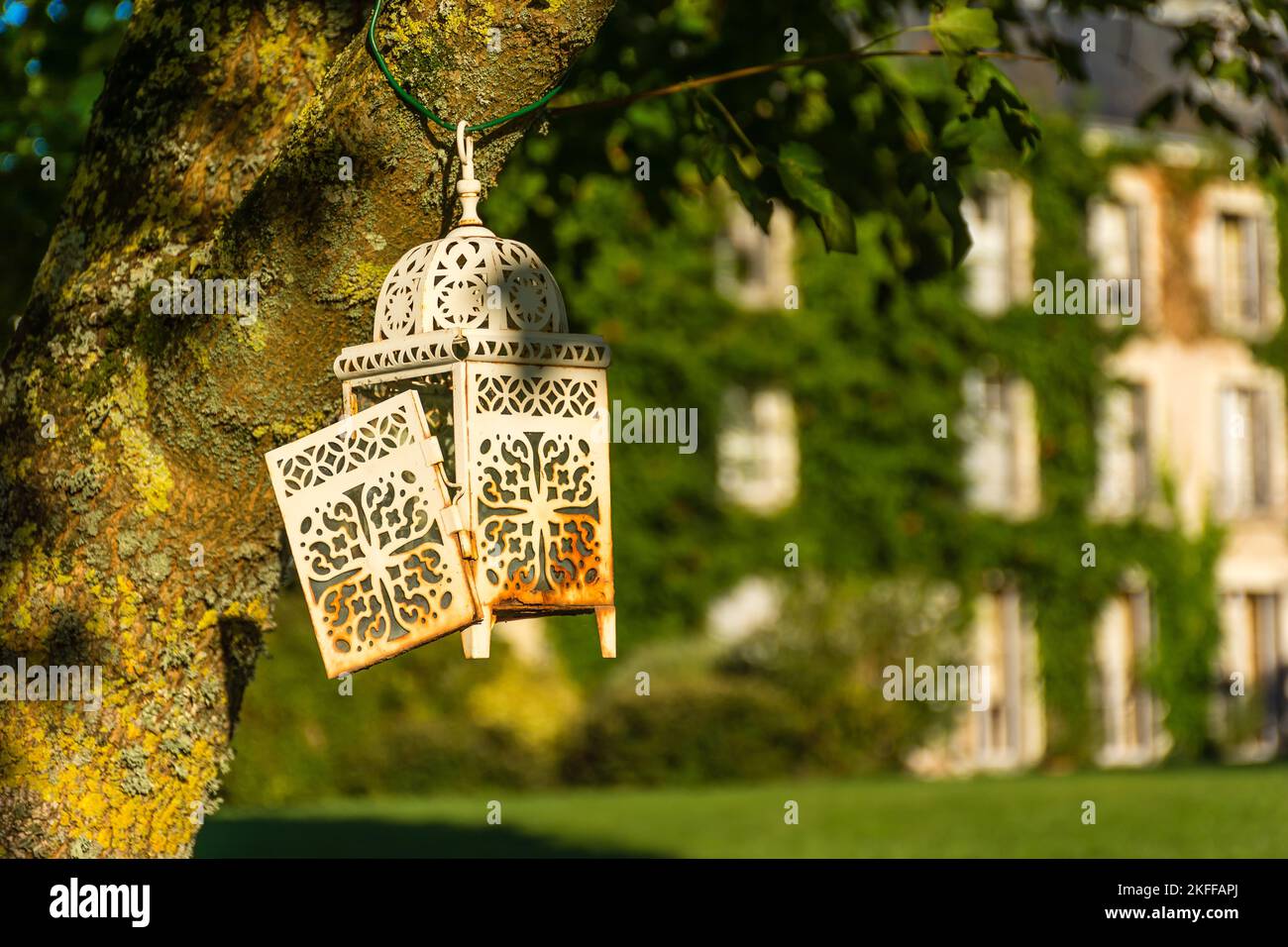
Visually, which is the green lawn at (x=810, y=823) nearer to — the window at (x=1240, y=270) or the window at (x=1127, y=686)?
the window at (x=1127, y=686)

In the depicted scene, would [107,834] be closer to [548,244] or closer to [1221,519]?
[548,244]

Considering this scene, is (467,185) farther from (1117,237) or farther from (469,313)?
(1117,237)

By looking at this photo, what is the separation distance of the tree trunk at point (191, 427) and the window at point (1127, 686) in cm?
2339

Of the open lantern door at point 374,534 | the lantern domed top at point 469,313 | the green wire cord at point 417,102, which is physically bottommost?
the open lantern door at point 374,534

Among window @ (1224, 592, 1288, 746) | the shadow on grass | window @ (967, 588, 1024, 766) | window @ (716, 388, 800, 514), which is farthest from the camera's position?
window @ (1224, 592, 1288, 746)

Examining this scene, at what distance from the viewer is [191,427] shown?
4027mm

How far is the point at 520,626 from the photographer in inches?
866

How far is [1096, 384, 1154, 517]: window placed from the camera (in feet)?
86.7

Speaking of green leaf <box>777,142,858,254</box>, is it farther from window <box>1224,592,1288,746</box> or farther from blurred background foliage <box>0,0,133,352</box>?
window <box>1224,592,1288,746</box>

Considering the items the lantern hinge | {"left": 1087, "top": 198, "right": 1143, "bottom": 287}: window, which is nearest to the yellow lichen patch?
the lantern hinge

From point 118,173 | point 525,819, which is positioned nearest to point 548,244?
point 118,173


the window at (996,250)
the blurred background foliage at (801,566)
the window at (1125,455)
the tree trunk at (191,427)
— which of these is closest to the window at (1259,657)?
the blurred background foliage at (801,566)

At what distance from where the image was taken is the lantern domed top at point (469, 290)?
138 inches

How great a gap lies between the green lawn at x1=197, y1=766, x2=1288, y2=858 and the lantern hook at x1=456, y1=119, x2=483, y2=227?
9290 mm
